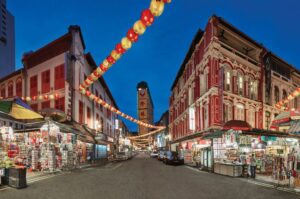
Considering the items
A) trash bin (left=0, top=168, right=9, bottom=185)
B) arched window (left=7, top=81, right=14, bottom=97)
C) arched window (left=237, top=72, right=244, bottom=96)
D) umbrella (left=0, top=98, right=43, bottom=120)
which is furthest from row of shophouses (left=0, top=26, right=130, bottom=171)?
arched window (left=237, top=72, right=244, bottom=96)

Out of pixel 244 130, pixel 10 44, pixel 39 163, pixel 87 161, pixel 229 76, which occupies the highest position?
pixel 10 44

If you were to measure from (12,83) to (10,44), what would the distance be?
103 metres

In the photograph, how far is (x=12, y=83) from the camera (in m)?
36.3

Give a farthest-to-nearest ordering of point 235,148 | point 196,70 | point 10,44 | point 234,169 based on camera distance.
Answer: point 10,44
point 196,70
point 235,148
point 234,169

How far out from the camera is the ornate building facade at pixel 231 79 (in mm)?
26234

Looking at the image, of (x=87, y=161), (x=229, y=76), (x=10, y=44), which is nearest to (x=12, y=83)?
(x=87, y=161)

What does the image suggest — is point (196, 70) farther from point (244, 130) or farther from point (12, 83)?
point (12, 83)

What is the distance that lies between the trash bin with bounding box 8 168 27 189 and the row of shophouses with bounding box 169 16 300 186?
1414cm

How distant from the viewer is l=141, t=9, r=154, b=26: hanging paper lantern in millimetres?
10438

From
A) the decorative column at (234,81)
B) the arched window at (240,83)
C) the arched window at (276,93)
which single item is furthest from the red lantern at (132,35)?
the arched window at (276,93)

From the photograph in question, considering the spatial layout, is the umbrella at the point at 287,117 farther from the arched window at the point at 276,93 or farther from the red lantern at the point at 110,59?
the arched window at the point at 276,93

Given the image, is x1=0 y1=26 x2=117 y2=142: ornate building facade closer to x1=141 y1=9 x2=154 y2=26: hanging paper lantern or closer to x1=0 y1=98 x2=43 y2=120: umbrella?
x1=0 y1=98 x2=43 y2=120: umbrella

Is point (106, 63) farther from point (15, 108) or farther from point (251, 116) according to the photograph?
point (251, 116)

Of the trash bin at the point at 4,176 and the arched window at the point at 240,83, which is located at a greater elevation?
the arched window at the point at 240,83
